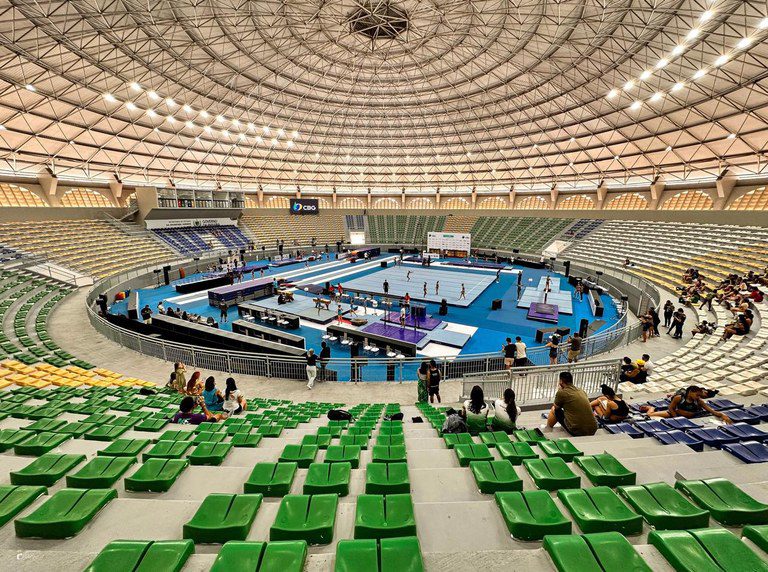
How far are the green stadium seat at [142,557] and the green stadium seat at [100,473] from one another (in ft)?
6.07

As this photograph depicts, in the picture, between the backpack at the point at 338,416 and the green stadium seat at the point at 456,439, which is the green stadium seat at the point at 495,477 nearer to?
the green stadium seat at the point at 456,439

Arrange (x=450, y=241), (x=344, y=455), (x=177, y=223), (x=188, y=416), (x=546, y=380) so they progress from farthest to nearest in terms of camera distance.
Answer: (x=450, y=241) < (x=177, y=223) < (x=546, y=380) < (x=188, y=416) < (x=344, y=455)

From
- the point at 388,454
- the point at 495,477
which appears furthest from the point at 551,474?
the point at 388,454

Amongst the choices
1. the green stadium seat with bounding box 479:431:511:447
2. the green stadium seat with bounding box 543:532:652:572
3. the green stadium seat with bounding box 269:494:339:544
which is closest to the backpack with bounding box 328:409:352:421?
the green stadium seat with bounding box 479:431:511:447

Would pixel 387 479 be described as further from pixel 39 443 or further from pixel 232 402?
pixel 232 402

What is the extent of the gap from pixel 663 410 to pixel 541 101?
40241mm

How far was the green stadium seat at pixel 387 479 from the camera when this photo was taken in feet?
13.1

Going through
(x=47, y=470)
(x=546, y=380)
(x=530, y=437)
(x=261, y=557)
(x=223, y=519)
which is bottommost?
(x=546, y=380)

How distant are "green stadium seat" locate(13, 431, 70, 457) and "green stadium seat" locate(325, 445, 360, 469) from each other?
433cm

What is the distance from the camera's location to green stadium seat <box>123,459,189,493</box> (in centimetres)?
395

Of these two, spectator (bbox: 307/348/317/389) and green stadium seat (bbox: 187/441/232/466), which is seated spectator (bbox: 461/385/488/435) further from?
spectator (bbox: 307/348/317/389)

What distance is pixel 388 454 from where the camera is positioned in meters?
5.17

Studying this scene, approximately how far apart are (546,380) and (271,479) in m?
8.64

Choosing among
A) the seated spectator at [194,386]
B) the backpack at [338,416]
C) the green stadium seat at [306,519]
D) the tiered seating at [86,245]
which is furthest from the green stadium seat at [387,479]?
the tiered seating at [86,245]
